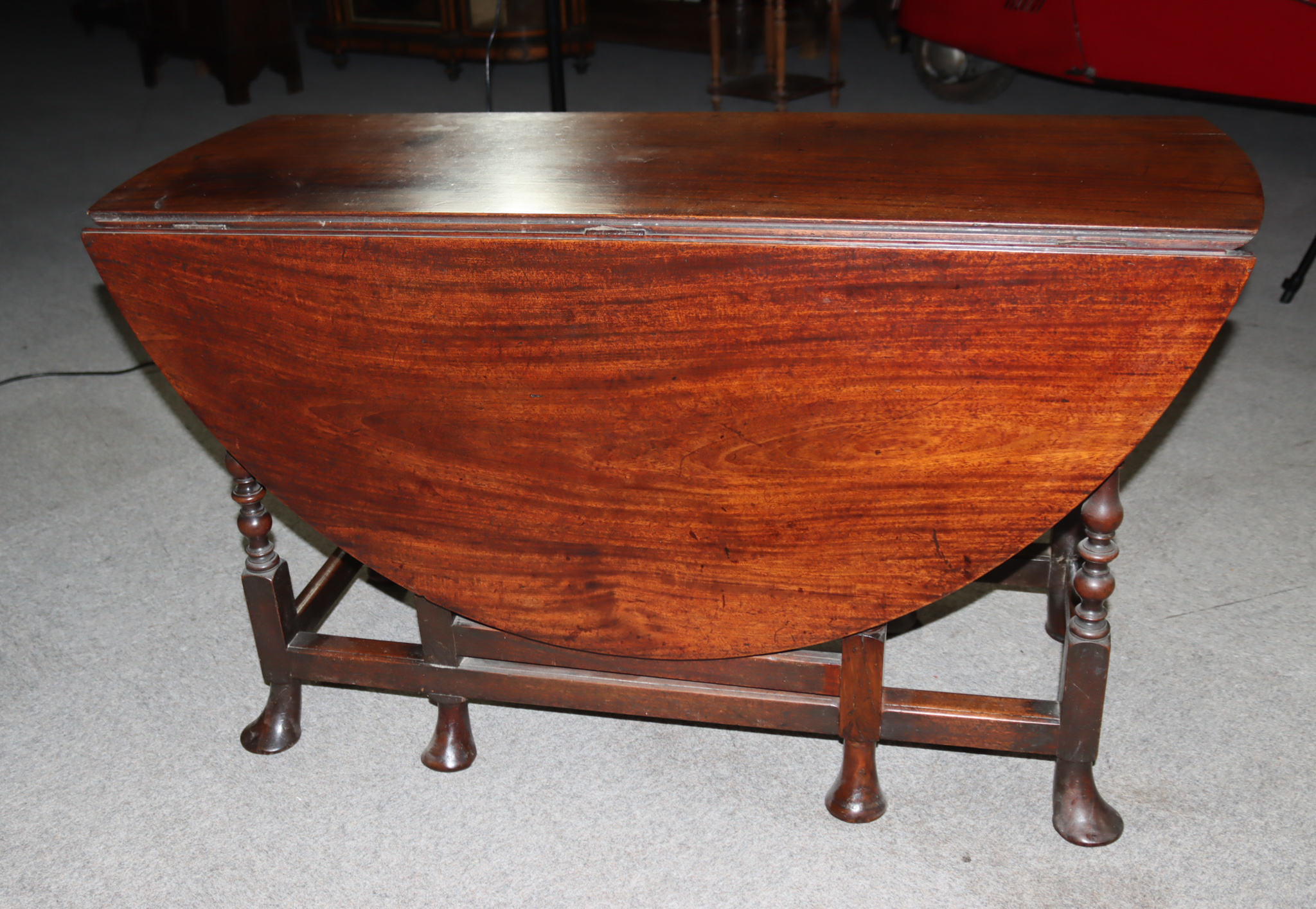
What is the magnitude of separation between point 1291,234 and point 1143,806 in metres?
2.18

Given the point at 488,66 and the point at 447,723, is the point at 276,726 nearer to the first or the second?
the point at 447,723

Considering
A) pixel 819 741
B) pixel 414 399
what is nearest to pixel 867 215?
pixel 414 399

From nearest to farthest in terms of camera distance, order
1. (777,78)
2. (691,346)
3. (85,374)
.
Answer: (691,346), (85,374), (777,78)

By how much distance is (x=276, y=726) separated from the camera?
144 cm

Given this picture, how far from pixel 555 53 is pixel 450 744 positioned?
2.00 m

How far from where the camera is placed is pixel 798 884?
1.23 m

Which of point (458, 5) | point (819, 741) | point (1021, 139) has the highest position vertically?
point (1021, 139)

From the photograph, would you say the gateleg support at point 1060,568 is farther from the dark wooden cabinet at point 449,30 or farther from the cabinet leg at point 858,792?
the dark wooden cabinet at point 449,30

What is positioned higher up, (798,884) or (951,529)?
(951,529)

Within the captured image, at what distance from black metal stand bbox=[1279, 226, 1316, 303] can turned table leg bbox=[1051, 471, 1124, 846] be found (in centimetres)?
170

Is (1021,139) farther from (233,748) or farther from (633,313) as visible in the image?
(233,748)

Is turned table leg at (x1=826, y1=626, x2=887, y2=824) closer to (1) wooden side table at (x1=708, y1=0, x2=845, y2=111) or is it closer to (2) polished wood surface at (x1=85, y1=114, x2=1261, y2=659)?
(2) polished wood surface at (x1=85, y1=114, x2=1261, y2=659)

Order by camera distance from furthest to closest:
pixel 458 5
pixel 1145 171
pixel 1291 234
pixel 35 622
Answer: pixel 458 5 < pixel 1291 234 < pixel 35 622 < pixel 1145 171

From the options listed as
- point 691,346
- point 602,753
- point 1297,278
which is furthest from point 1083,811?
point 1297,278
